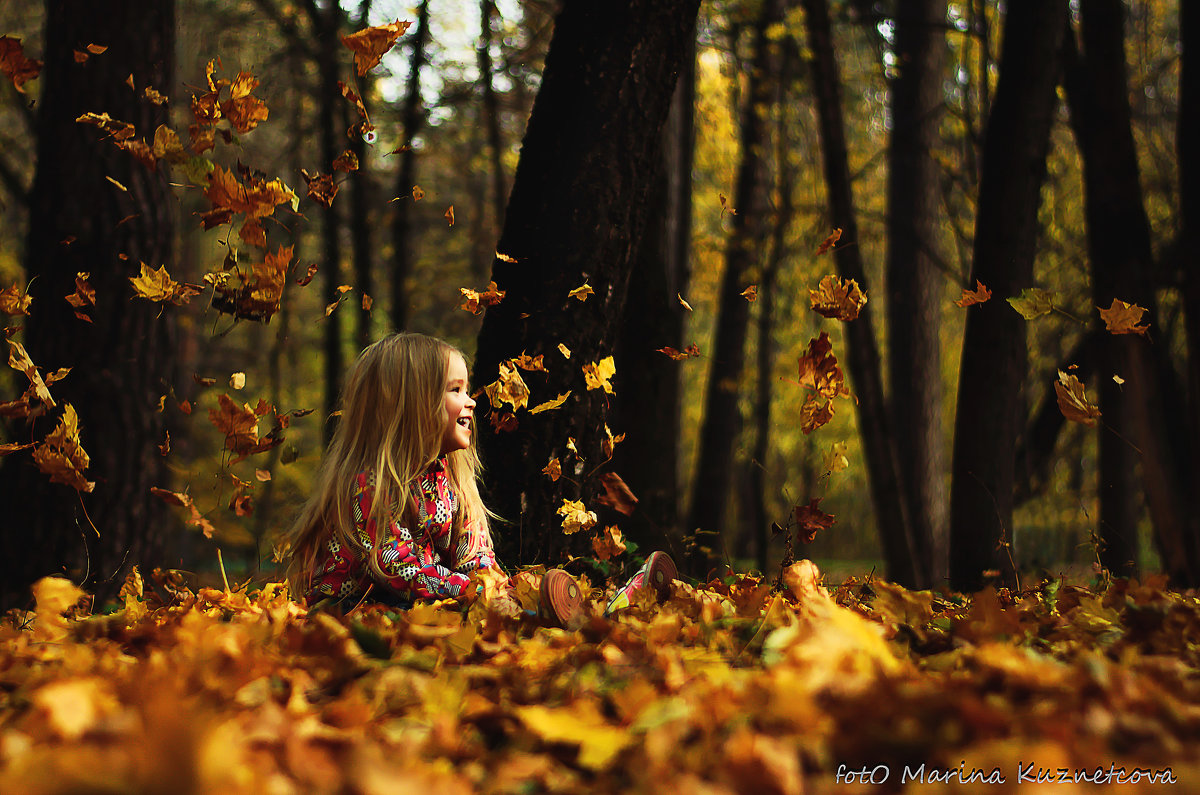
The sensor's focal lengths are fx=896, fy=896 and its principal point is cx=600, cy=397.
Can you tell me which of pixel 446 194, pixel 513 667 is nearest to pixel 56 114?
pixel 513 667

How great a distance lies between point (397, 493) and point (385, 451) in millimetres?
133

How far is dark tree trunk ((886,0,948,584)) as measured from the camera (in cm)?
743

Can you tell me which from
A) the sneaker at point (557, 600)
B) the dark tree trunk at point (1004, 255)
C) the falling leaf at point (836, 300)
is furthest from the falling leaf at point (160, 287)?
the dark tree trunk at point (1004, 255)

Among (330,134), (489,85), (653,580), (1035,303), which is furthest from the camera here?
(330,134)

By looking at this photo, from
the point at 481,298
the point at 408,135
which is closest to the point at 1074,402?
the point at 481,298

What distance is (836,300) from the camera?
2.53 metres

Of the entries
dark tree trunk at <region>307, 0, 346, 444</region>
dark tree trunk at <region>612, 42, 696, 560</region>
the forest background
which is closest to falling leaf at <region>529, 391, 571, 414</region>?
the forest background

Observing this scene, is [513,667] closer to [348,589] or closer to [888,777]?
[888,777]

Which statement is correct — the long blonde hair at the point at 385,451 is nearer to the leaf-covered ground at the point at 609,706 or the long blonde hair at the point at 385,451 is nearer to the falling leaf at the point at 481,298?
the falling leaf at the point at 481,298

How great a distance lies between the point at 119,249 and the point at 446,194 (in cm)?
1034

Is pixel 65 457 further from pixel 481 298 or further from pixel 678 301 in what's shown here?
pixel 678 301

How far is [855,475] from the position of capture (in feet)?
65.1

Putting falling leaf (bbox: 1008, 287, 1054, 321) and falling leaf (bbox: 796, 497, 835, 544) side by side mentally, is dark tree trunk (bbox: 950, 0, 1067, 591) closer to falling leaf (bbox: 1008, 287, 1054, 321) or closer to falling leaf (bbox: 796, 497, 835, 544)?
falling leaf (bbox: 1008, 287, 1054, 321)

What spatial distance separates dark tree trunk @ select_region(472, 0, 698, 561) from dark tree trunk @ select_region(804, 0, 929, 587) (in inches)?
101
